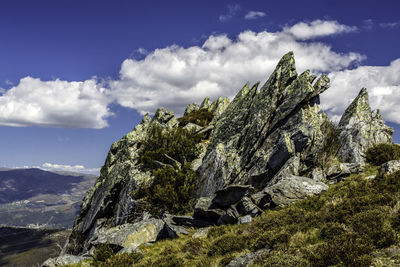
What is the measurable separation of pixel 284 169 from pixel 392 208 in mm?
8487

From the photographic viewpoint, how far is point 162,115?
37.7 m

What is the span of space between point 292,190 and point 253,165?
17.0ft

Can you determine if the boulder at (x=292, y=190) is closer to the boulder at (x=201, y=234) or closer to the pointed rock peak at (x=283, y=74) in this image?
the boulder at (x=201, y=234)

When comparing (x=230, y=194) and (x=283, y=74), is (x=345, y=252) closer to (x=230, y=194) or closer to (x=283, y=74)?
(x=230, y=194)

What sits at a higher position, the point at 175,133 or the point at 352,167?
the point at 175,133

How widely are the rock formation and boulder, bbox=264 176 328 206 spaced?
57mm

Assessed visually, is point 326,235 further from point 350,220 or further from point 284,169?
point 284,169

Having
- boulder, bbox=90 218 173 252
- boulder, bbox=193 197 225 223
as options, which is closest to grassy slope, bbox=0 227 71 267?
boulder, bbox=90 218 173 252

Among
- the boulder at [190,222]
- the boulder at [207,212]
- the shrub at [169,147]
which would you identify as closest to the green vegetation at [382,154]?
the boulder at [207,212]

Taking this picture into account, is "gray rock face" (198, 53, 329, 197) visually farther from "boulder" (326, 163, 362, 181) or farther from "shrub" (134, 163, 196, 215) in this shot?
"boulder" (326, 163, 362, 181)

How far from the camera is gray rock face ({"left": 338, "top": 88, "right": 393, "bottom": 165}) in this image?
803 inches

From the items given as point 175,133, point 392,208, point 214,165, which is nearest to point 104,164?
point 175,133

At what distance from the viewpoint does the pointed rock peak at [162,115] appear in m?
37.3

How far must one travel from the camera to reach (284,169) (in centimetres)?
1750
